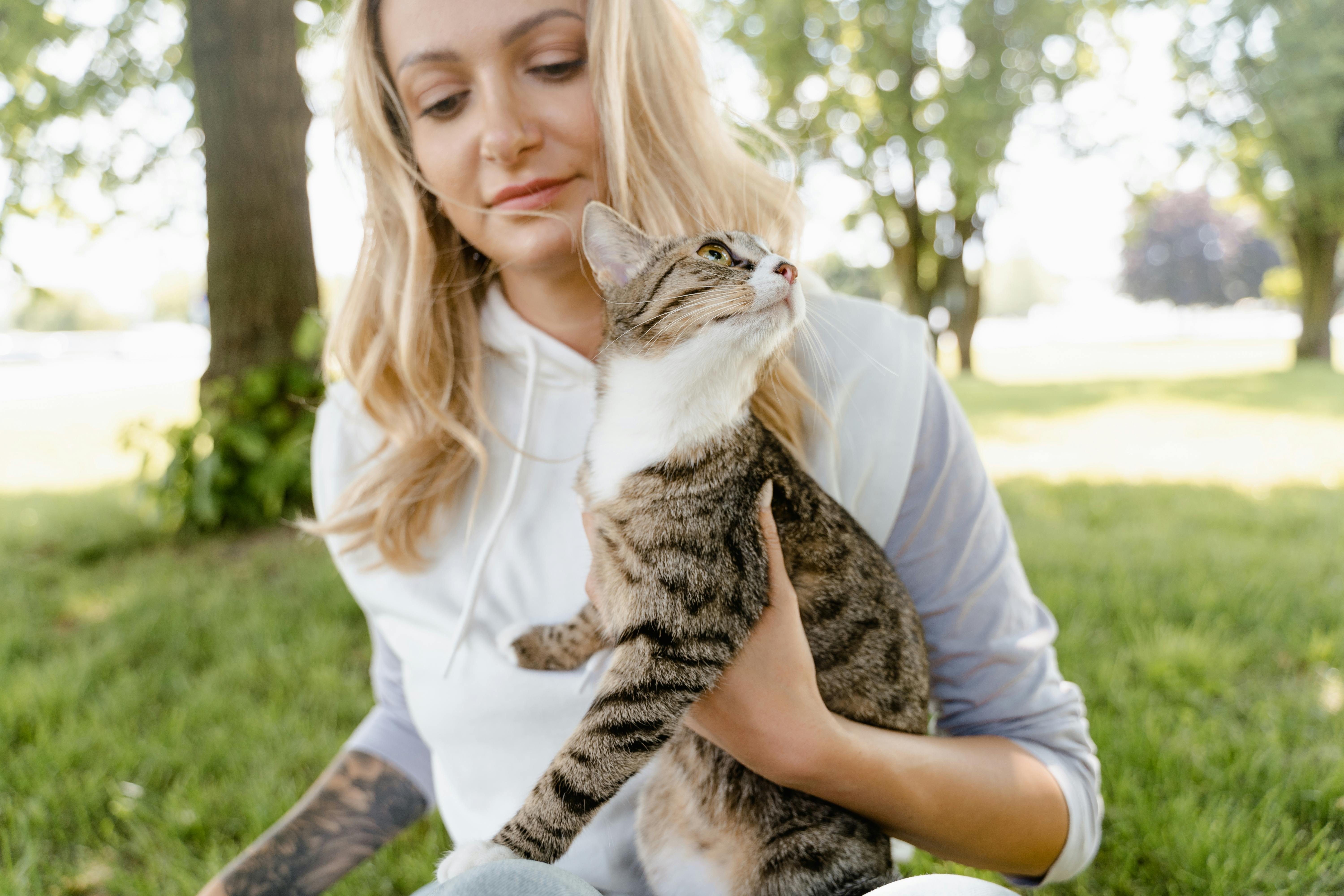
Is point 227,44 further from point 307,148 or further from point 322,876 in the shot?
point 322,876

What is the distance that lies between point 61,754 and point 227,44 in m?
5.65

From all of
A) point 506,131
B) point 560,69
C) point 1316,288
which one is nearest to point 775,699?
point 506,131

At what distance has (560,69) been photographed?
1.96 m

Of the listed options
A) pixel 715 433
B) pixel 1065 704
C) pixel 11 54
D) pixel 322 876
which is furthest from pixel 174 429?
pixel 1065 704

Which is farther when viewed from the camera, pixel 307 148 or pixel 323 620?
pixel 307 148

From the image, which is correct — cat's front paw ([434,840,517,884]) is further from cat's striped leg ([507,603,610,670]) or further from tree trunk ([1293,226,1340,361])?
tree trunk ([1293,226,1340,361])

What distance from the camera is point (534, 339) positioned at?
92.8 inches

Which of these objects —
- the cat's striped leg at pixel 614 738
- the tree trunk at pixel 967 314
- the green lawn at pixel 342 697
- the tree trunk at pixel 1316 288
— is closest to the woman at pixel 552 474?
the cat's striped leg at pixel 614 738

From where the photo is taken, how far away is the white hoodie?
6.71ft

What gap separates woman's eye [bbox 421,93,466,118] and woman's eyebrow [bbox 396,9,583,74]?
0.09 metres

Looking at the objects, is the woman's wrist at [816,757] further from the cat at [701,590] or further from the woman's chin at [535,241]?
the woman's chin at [535,241]

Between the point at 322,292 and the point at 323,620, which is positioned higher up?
the point at 322,292

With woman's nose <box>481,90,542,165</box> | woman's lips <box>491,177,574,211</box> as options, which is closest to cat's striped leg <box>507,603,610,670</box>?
woman's lips <box>491,177,574,211</box>

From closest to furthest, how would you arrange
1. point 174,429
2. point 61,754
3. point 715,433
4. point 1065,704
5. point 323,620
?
point 715,433 → point 1065,704 → point 61,754 → point 323,620 → point 174,429
